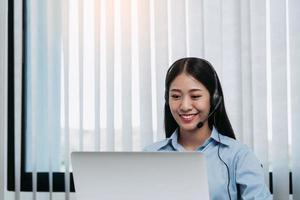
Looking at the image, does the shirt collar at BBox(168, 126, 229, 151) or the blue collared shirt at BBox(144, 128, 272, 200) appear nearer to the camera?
the blue collared shirt at BBox(144, 128, 272, 200)

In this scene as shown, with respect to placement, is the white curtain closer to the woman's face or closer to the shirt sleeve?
the woman's face

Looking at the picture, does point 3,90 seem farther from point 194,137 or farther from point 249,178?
point 249,178

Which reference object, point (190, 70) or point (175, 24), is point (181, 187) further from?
point (175, 24)

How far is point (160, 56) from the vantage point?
6.68 feet

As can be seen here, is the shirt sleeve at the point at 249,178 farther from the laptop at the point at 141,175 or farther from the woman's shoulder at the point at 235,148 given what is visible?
the laptop at the point at 141,175

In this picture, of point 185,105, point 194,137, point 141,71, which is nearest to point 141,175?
point 185,105

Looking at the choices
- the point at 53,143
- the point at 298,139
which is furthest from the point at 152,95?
the point at 298,139

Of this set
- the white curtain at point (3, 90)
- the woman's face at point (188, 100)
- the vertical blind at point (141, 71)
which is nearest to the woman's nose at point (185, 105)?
the woman's face at point (188, 100)

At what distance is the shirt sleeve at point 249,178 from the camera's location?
4.42 feet

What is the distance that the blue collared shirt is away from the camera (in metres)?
1.36

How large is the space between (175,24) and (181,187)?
1157mm

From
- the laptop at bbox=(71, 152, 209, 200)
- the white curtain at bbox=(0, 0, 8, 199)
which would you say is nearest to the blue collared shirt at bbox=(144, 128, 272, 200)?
the laptop at bbox=(71, 152, 209, 200)

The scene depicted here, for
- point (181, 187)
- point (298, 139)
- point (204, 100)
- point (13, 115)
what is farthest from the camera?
point (13, 115)

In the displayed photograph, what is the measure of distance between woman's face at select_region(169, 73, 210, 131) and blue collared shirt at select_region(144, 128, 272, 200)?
0.34 ft
